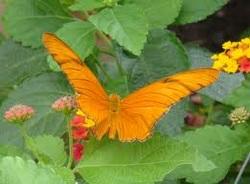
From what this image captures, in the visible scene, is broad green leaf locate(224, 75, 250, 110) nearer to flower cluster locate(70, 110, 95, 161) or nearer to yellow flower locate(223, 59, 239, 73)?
yellow flower locate(223, 59, 239, 73)

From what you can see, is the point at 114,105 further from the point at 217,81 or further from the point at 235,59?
the point at 217,81

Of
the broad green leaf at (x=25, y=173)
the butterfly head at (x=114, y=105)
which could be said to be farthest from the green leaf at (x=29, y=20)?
the broad green leaf at (x=25, y=173)

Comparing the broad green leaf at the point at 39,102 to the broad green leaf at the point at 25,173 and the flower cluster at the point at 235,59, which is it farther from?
the broad green leaf at the point at 25,173

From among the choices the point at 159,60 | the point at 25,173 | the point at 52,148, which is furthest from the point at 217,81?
the point at 25,173

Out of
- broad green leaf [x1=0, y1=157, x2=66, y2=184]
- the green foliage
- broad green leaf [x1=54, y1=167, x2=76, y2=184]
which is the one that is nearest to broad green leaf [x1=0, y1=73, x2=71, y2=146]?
the green foliage

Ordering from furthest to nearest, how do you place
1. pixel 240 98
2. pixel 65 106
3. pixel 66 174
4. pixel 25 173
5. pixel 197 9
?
pixel 197 9 < pixel 240 98 < pixel 65 106 < pixel 66 174 < pixel 25 173

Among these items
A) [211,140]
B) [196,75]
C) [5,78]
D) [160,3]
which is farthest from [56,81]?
[196,75]
